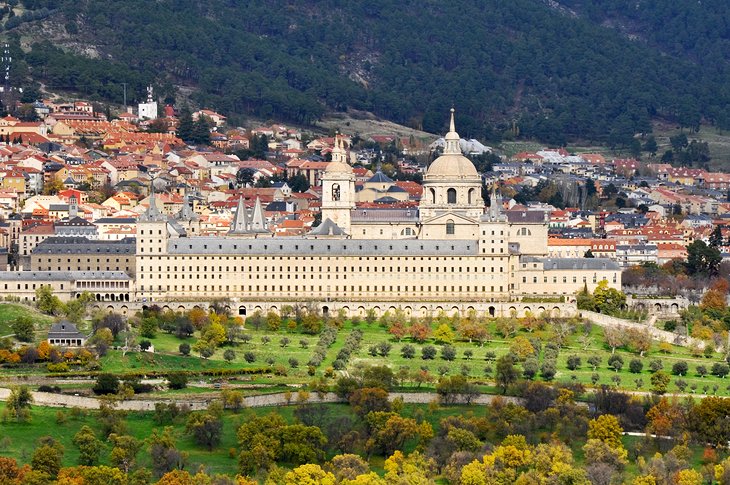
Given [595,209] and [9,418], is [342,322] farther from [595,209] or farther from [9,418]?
[595,209]

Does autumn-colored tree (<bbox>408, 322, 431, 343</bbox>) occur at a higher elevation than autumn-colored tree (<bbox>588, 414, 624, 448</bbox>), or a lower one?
higher

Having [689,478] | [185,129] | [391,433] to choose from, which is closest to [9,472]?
[391,433]

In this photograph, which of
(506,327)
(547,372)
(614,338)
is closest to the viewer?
(547,372)


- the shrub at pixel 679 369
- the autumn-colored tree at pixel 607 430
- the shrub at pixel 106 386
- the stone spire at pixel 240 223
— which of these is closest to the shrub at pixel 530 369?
the shrub at pixel 679 369

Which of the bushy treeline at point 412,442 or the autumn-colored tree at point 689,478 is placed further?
the bushy treeline at point 412,442

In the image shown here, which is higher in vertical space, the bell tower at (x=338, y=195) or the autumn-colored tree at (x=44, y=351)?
the bell tower at (x=338, y=195)

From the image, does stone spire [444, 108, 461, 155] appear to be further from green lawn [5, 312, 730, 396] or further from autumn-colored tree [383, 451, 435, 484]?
autumn-colored tree [383, 451, 435, 484]

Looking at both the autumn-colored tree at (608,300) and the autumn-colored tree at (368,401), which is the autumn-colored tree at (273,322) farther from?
the autumn-colored tree at (368,401)

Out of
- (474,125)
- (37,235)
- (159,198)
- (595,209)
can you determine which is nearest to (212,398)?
(37,235)

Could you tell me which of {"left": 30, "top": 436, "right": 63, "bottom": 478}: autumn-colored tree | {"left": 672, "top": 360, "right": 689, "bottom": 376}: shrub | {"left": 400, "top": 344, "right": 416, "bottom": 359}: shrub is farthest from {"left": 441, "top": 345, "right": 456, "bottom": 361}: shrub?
{"left": 30, "top": 436, "right": 63, "bottom": 478}: autumn-colored tree

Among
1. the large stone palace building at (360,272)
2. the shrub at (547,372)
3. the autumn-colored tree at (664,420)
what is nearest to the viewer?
the autumn-colored tree at (664,420)

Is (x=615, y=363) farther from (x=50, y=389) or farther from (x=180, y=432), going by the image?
(x=50, y=389)
